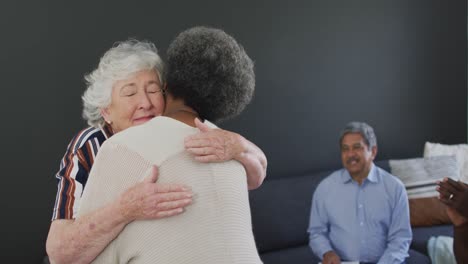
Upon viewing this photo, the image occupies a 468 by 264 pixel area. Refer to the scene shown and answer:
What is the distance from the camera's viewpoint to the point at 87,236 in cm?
126

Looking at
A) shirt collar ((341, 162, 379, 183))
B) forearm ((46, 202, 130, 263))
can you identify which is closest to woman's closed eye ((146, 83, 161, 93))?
forearm ((46, 202, 130, 263))

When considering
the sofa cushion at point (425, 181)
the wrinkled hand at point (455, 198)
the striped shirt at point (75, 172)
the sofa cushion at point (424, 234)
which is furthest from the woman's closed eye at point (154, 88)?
the sofa cushion at point (425, 181)

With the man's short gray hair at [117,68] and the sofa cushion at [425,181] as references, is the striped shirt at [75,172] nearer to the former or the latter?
the man's short gray hair at [117,68]

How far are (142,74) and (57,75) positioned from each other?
2.14 meters

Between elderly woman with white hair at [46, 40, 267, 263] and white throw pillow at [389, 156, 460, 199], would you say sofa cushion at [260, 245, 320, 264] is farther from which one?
elderly woman with white hair at [46, 40, 267, 263]

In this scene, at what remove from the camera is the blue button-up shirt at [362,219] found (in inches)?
131

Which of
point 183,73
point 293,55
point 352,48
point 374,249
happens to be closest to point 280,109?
point 293,55

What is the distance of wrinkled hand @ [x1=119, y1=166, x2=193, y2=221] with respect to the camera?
1201mm

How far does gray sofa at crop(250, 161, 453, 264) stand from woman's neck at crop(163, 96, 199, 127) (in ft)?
8.82

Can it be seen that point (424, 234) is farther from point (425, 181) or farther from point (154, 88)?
point (154, 88)

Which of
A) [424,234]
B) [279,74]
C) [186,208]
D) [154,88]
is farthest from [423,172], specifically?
[186,208]

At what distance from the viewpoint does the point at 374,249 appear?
3.34 metres

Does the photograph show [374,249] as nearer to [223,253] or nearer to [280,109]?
[280,109]

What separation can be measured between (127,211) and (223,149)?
10.7 inches
